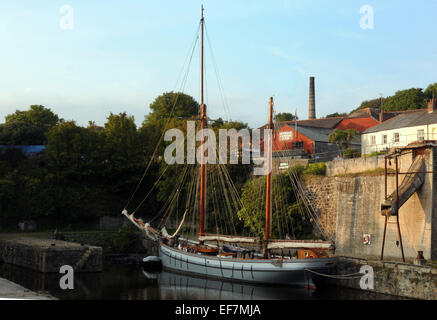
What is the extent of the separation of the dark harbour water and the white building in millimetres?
16030

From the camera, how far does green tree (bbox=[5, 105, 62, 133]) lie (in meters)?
65.6

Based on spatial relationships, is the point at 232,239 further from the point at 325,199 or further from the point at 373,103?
the point at 373,103

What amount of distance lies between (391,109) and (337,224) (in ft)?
182

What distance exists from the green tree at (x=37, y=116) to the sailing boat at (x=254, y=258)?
36.3 m

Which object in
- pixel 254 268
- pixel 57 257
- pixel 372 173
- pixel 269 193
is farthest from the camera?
pixel 57 257

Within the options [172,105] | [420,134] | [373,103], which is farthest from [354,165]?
[373,103]

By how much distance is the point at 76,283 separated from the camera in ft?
92.9

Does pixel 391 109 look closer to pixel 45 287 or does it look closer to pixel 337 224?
pixel 337 224

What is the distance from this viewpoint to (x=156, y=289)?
27.6 metres

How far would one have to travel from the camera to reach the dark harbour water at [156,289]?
25047 millimetres

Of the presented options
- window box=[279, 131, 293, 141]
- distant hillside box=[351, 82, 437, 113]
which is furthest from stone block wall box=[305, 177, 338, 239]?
distant hillside box=[351, 82, 437, 113]

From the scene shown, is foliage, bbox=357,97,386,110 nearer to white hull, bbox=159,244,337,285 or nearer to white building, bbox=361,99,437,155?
white building, bbox=361,99,437,155

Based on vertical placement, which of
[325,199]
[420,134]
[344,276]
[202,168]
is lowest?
[344,276]

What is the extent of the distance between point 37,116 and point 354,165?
46.7 meters
